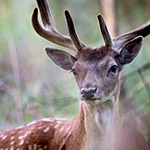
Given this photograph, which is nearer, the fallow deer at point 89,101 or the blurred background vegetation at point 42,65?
the fallow deer at point 89,101

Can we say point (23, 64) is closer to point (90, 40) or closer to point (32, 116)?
point (90, 40)

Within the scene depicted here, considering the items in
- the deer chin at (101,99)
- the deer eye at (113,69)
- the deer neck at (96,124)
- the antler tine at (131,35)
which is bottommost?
the deer neck at (96,124)

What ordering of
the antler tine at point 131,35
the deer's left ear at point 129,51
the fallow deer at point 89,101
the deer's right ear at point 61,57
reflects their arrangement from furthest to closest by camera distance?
the deer's right ear at point 61,57
the antler tine at point 131,35
the deer's left ear at point 129,51
the fallow deer at point 89,101

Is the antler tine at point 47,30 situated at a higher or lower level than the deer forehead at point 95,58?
higher

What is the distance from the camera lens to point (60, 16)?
39.7 feet

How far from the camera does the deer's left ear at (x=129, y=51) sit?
15.3ft

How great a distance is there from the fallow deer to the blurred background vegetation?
0.78 m

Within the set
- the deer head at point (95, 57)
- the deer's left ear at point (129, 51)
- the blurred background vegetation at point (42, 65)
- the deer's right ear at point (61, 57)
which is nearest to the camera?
the deer head at point (95, 57)

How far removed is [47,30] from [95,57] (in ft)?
2.60

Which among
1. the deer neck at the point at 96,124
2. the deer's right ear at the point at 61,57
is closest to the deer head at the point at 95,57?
the deer's right ear at the point at 61,57

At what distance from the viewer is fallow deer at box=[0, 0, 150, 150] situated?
14.3 feet

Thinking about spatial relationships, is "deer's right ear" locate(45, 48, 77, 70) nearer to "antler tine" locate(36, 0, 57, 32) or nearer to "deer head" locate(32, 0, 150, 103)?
"deer head" locate(32, 0, 150, 103)

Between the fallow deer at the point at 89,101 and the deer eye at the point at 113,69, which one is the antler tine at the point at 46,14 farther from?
the deer eye at the point at 113,69

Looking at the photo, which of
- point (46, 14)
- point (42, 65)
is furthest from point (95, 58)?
point (42, 65)
